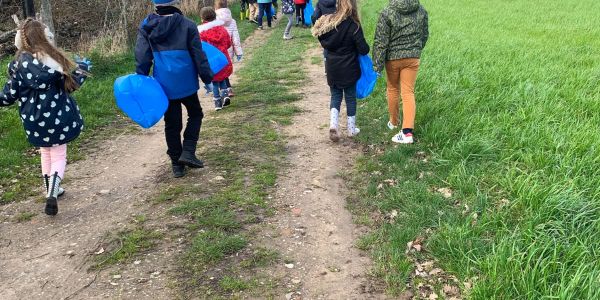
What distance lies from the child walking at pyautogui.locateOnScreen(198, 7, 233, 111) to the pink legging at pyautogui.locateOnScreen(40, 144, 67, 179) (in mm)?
3135

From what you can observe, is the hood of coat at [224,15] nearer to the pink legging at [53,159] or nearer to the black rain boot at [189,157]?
the black rain boot at [189,157]

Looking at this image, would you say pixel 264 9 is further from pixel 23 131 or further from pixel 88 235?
pixel 88 235

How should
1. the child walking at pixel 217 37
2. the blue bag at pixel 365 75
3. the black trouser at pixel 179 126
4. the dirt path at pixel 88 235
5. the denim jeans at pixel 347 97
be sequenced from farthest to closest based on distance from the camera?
the child walking at pixel 217 37, the denim jeans at pixel 347 97, the blue bag at pixel 365 75, the black trouser at pixel 179 126, the dirt path at pixel 88 235

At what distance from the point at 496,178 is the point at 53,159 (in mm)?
4000

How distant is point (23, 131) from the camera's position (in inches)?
252

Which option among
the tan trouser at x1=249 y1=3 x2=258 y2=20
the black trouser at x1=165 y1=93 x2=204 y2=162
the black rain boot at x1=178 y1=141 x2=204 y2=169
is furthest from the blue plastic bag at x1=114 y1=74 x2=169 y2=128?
the tan trouser at x1=249 y1=3 x2=258 y2=20

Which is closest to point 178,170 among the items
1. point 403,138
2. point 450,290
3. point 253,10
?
point 403,138

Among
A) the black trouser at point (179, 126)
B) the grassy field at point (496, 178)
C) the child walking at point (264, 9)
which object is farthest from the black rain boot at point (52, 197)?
the child walking at point (264, 9)

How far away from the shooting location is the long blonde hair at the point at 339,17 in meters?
5.48

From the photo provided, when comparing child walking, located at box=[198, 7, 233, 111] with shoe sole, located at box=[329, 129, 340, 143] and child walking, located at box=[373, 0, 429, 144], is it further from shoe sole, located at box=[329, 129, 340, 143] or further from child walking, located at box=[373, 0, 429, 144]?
child walking, located at box=[373, 0, 429, 144]

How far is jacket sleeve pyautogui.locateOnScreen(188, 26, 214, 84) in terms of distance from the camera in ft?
15.6

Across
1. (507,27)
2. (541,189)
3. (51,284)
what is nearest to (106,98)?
(51,284)

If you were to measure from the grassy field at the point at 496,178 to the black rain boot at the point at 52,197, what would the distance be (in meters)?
2.68

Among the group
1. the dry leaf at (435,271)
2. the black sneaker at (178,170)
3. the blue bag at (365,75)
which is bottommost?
the dry leaf at (435,271)
